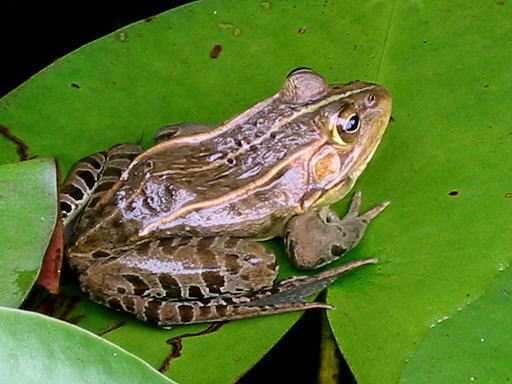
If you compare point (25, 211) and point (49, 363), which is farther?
point (25, 211)

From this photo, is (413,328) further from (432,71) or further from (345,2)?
(345,2)

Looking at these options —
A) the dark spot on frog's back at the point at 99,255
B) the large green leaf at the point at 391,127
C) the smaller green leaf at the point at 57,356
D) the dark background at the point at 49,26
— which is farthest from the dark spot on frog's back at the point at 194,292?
the dark background at the point at 49,26

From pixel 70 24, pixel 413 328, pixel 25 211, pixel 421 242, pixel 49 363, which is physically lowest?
pixel 413 328

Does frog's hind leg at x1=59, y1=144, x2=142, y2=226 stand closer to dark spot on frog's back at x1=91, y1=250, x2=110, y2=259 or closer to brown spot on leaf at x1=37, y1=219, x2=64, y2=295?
dark spot on frog's back at x1=91, y1=250, x2=110, y2=259

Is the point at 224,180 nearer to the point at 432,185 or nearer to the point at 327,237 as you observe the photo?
the point at 327,237

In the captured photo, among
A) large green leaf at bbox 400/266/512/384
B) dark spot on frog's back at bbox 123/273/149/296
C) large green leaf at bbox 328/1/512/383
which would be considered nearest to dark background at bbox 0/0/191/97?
large green leaf at bbox 328/1/512/383

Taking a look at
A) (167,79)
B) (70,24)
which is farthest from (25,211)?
(70,24)
